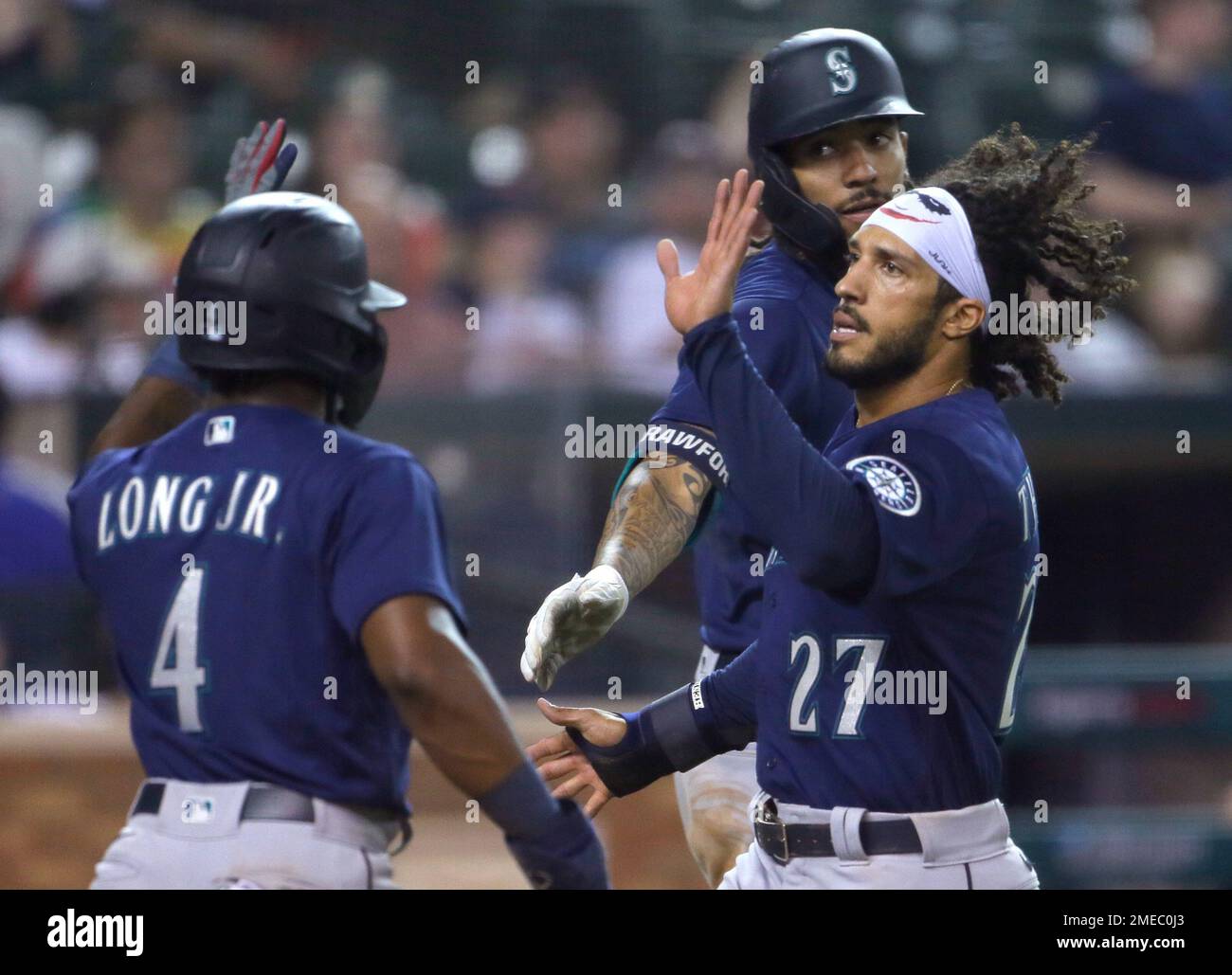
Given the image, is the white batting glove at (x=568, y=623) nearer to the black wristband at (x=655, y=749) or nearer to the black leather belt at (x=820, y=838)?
the black wristband at (x=655, y=749)

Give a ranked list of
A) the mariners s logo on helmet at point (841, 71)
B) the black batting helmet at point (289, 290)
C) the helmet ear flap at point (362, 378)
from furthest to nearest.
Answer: the mariners s logo on helmet at point (841, 71) → the helmet ear flap at point (362, 378) → the black batting helmet at point (289, 290)

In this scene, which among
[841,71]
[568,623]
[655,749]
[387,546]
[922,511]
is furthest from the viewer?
[841,71]

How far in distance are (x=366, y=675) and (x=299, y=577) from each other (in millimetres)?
196

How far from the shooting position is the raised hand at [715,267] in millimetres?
3002

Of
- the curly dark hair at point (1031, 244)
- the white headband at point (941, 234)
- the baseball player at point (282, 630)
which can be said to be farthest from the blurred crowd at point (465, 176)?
the baseball player at point (282, 630)

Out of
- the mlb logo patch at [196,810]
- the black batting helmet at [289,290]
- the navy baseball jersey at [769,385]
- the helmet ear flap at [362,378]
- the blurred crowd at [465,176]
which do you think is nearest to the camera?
the mlb logo patch at [196,810]

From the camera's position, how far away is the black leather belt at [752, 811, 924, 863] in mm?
3025

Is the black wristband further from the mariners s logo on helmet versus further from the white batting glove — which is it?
the mariners s logo on helmet

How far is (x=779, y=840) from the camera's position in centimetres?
313

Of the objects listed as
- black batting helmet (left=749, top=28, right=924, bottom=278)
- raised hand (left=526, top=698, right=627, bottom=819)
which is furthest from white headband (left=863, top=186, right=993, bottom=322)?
raised hand (left=526, top=698, right=627, bottom=819)

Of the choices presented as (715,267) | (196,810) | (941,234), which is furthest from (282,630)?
(941,234)

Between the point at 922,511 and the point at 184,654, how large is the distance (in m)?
1.19

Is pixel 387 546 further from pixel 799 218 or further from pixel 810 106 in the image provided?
pixel 810 106

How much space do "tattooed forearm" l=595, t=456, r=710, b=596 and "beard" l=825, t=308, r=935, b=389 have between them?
56 centimetres
